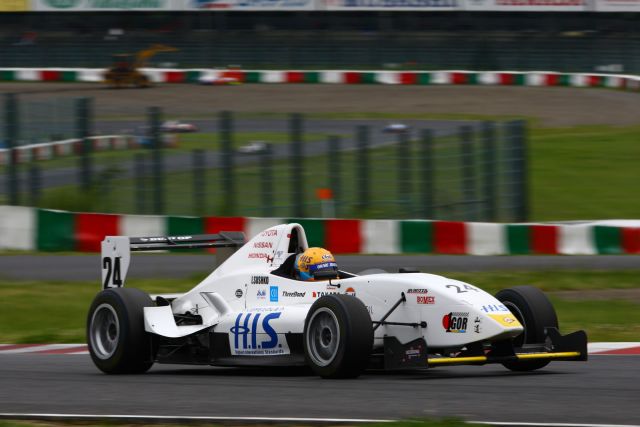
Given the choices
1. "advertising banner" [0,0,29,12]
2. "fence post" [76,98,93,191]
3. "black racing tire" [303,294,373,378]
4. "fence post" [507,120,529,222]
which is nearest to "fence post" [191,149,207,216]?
"fence post" [76,98,93,191]

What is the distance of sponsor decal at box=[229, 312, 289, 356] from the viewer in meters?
8.82

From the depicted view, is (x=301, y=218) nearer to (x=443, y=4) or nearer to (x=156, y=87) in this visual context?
(x=156, y=87)

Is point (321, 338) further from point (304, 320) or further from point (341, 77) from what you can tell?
point (341, 77)

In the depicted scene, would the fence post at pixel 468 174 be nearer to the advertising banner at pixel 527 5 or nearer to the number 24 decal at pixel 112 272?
the number 24 decal at pixel 112 272

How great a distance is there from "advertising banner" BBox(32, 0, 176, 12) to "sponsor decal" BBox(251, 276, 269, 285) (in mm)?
35676

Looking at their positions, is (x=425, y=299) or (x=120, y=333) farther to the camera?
(x=120, y=333)

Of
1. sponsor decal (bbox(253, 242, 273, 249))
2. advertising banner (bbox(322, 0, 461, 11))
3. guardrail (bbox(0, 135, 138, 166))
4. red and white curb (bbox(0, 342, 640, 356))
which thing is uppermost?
advertising banner (bbox(322, 0, 461, 11))

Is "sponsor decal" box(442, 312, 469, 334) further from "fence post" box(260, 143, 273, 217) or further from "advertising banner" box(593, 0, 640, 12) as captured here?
"advertising banner" box(593, 0, 640, 12)

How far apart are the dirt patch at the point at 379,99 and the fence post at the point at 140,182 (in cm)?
1473

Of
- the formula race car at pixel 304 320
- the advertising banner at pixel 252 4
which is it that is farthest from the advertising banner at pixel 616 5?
the formula race car at pixel 304 320

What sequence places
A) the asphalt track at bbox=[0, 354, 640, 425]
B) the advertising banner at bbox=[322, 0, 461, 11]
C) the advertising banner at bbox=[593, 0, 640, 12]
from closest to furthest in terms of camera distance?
the asphalt track at bbox=[0, 354, 640, 425]
the advertising banner at bbox=[593, 0, 640, 12]
the advertising banner at bbox=[322, 0, 461, 11]

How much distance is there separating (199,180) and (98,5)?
90.8 feet

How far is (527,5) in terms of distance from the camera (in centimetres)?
4309

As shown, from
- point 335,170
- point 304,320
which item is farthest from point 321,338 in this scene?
point 335,170
